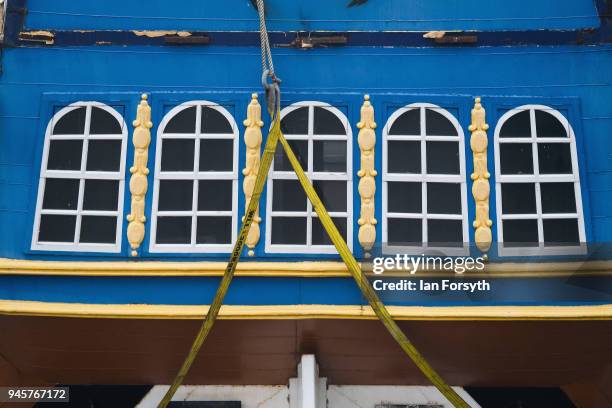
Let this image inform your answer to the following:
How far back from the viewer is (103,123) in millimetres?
3814

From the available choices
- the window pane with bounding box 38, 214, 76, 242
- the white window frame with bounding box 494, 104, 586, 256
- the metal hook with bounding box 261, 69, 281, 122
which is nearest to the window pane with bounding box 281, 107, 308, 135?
the metal hook with bounding box 261, 69, 281, 122

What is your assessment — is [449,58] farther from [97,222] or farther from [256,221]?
[97,222]

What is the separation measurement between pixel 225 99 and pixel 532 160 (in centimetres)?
197

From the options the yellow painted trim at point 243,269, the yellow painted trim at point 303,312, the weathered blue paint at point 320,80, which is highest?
the weathered blue paint at point 320,80

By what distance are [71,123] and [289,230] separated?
1.56 m

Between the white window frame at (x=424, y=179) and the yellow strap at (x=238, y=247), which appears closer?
the yellow strap at (x=238, y=247)

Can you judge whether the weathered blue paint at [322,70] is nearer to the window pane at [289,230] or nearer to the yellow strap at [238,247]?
the window pane at [289,230]

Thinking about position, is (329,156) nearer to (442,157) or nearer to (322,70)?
(322,70)

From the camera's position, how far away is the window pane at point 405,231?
144 inches

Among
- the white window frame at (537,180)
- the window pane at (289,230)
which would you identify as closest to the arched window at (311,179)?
the window pane at (289,230)

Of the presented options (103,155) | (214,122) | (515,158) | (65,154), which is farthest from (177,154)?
(515,158)

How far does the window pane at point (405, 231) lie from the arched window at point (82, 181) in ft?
5.45

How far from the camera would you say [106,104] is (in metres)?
3.81

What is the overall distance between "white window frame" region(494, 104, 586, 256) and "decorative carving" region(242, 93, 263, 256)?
1476mm
